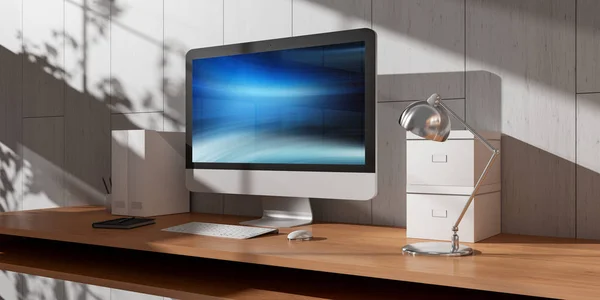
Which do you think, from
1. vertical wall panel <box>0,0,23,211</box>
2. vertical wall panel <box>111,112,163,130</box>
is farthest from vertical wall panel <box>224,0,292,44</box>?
vertical wall panel <box>0,0,23,211</box>

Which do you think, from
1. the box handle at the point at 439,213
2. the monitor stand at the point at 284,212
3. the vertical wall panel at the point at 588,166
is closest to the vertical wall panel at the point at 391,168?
the monitor stand at the point at 284,212

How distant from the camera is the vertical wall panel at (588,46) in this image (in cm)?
194

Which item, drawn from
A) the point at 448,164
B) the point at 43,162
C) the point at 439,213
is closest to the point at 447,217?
the point at 439,213

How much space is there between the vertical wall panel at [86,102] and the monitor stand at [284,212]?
106 cm

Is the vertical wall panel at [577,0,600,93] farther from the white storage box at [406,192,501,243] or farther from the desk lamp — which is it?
the desk lamp

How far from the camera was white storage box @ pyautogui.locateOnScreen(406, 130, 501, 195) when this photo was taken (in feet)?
6.15

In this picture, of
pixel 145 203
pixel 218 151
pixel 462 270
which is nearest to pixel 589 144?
pixel 462 270

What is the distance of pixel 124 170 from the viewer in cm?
256

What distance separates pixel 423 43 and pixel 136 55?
1383mm

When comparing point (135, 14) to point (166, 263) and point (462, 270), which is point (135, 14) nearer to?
point (166, 263)

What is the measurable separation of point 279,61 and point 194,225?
2.07 feet

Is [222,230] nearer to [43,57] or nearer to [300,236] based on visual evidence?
[300,236]

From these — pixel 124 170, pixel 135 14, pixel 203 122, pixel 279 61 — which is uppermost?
pixel 135 14

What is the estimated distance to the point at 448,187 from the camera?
6.27 ft
